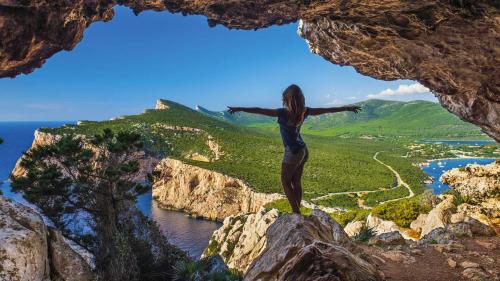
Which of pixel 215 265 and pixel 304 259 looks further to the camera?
pixel 215 265

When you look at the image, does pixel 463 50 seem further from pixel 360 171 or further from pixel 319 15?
pixel 360 171

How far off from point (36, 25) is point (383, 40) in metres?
17.5

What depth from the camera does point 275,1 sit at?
56.2 ft

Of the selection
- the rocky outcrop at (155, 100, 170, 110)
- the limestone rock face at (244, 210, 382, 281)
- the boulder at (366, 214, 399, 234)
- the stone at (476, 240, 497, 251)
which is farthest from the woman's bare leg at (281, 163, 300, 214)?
the rocky outcrop at (155, 100, 170, 110)

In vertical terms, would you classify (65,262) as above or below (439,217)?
above

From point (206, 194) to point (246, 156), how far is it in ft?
71.1

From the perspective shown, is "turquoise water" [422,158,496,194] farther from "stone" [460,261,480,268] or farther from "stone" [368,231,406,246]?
"stone" [460,261,480,268]

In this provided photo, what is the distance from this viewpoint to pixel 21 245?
10.7 m

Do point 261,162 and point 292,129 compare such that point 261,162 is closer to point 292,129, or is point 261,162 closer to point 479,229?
point 479,229

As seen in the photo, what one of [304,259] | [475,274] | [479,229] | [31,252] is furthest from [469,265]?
[31,252]

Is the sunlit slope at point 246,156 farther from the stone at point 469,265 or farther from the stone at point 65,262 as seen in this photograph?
the stone at point 469,265

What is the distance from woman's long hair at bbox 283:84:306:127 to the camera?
7.44m

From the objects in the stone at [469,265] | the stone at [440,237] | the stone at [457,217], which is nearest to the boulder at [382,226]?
the stone at [457,217]

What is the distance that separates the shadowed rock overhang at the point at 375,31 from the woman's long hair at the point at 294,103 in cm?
816
